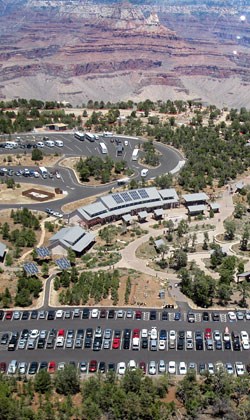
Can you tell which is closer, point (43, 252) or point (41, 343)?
point (41, 343)

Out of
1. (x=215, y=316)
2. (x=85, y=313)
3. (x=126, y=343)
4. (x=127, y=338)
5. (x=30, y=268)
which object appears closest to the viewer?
(x=126, y=343)

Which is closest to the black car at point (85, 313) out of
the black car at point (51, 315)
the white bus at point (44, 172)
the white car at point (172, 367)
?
the black car at point (51, 315)

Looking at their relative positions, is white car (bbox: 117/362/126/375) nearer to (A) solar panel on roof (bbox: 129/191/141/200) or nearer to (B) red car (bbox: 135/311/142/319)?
(B) red car (bbox: 135/311/142/319)

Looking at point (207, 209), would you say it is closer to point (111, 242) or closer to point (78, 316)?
point (111, 242)

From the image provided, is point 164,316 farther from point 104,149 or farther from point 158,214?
point 104,149

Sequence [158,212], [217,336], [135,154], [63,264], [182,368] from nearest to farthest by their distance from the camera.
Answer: [182,368], [217,336], [63,264], [158,212], [135,154]

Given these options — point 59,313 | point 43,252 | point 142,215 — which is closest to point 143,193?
point 142,215

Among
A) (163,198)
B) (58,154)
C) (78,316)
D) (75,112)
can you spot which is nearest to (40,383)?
(78,316)
